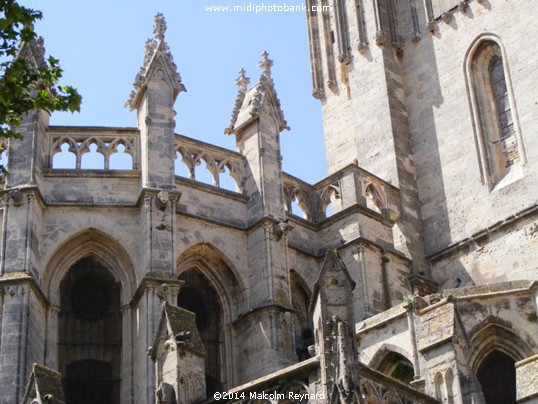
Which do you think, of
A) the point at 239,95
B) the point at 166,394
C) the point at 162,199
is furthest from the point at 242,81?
the point at 166,394

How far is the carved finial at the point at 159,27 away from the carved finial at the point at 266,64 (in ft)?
8.43

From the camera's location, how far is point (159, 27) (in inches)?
1015

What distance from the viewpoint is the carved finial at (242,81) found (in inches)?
1083

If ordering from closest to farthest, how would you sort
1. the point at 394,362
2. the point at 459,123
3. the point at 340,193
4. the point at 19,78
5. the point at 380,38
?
the point at 19,78
the point at 394,362
the point at 340,193
the point at 459,123
the point at 380,38

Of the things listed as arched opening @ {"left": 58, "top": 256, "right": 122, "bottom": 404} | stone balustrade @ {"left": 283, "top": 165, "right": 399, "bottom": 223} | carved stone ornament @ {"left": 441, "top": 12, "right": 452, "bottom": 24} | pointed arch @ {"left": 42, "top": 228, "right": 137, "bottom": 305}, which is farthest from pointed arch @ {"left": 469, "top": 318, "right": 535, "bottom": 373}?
carved stone ornament @ {"left": 441, "top": 12, "right": 452, "bottom": 24}

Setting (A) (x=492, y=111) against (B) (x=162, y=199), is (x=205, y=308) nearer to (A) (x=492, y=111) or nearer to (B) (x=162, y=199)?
(B) (x=162, y=199)

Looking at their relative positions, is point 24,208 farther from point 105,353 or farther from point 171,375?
point 171,375

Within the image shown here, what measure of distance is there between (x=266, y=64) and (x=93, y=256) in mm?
6177

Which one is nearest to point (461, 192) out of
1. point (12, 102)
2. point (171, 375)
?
point (171, 375)

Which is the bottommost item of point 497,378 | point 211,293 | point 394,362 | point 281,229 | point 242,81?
point 497,378

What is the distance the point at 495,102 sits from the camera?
29.8 meters

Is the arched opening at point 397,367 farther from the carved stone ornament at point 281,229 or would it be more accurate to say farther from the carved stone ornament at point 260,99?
the carved stone ornament at point 260,99

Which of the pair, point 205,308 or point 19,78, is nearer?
point 19,78

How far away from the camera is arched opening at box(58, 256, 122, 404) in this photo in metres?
23.0
